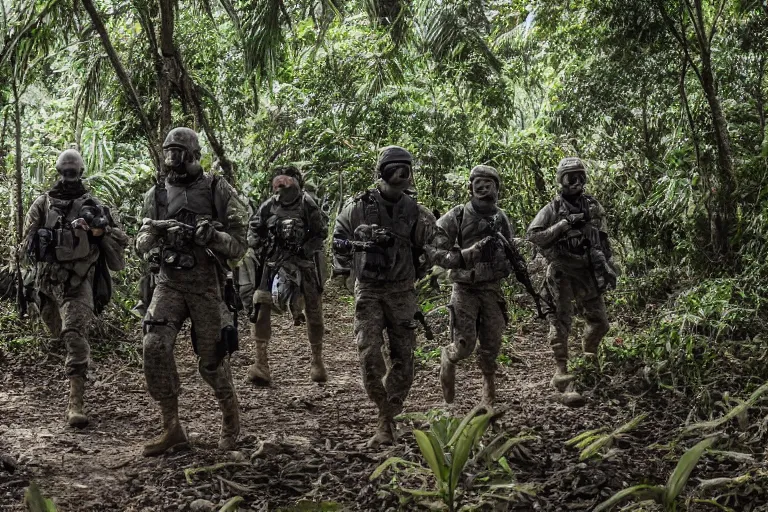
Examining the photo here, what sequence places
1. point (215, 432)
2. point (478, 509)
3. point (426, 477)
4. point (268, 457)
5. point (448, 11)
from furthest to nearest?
point (448, 11) < point (215, 432) < point (268, 457) < point (426, 477) < point (478, 509)

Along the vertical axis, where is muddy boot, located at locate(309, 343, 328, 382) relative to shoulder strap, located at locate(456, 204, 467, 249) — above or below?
below


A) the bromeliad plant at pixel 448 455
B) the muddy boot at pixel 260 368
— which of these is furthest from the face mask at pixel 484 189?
the muddy boot at pixel 260 368

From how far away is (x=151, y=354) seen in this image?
5062mm

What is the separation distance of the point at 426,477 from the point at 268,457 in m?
0.97

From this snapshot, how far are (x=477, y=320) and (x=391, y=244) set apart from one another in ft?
3.86

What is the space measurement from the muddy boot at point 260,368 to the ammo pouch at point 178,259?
7.72 ft

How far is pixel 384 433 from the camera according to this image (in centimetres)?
538

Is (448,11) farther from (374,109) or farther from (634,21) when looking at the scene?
(634,21)

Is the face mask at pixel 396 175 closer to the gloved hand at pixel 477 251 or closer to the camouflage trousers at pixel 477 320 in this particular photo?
the gloved hand at pixel 477 251

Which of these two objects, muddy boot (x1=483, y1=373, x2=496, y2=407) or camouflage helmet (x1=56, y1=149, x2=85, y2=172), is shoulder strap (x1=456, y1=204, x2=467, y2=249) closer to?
muddy boot (x1=483, y1=373, x2=496, y2=407)

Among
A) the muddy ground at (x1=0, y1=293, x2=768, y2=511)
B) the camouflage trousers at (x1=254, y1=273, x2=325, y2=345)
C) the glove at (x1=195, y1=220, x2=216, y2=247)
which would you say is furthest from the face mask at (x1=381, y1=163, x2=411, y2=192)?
the camouflage trousers at (x1=254, y1=273, x2=325, y2=345)

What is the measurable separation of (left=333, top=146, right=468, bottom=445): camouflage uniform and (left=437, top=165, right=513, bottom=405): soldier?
0.69 meters

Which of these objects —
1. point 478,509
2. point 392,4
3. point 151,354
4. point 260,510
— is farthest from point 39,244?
point 392,4

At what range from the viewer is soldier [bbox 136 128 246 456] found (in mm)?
5133
